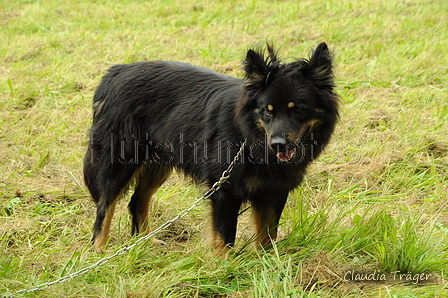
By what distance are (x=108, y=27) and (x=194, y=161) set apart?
25.1ft

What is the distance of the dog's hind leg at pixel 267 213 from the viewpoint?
11.7ft

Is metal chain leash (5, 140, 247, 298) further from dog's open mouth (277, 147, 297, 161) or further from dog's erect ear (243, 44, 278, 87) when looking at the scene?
dog's erect ear (243, 44, 278, 87)

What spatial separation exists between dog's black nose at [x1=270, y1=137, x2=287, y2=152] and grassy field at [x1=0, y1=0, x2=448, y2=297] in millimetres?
735

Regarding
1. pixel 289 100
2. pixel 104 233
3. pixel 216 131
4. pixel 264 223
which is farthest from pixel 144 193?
pixel 289 100

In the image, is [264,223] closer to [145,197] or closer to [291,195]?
[291,195]

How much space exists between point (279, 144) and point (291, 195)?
157 cm

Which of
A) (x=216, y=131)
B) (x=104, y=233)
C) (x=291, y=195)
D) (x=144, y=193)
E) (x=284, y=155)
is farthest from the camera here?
(x=291, y=195)

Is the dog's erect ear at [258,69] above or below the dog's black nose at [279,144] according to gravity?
above

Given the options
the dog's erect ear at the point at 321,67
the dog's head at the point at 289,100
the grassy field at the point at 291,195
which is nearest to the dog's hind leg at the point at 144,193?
the grassy field at the point at 291,195

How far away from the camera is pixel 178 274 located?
9.91 ft

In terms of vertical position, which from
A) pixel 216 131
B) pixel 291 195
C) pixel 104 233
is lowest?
pixel 104 233

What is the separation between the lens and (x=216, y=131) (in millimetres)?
3629

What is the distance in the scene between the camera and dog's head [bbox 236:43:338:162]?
3.23 metres

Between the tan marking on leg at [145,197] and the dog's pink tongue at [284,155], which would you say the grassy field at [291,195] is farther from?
the dog's pink tongue at [284,155]
